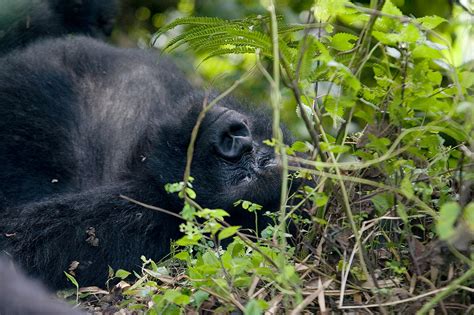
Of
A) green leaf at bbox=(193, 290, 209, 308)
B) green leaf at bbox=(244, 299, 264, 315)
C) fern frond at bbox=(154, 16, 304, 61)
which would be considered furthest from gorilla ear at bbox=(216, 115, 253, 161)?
green leaf at bbox=(244, 299, 264, 315)

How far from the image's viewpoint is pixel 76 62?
2.52 m

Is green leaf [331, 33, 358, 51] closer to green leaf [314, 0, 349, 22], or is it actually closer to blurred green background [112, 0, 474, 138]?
green leaf [314, 0, 349, 22]

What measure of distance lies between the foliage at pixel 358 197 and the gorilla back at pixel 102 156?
18.1 inches

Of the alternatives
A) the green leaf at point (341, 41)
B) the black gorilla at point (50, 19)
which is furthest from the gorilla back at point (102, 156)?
the green leaf at point (341, 41)

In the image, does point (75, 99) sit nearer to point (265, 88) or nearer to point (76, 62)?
point (76, 62)

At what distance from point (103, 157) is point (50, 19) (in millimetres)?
670

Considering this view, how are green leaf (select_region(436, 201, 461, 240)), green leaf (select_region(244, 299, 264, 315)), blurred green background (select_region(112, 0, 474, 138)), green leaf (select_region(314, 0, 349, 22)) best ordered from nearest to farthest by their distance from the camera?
green leaf (select_region(436, 201, 461, 240)) → green leaf (select_region(244, 299, 264, 315)) → green leaf (select_region(314, 0, 349, 22)) → blurred green background (select_region(112, 0, 474, 138))

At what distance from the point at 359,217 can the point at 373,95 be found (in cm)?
23

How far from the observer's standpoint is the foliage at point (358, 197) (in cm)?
131

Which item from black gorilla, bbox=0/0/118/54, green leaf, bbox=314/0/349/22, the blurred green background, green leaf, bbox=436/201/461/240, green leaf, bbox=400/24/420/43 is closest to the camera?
green leaf, bbox=436/201/461/240

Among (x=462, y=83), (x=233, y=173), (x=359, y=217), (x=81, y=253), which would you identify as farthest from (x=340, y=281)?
(x=81, y=253)

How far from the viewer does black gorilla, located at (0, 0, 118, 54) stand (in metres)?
2.60

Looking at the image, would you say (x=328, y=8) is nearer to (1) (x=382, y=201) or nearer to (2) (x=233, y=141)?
(1) (x=382, y=201)

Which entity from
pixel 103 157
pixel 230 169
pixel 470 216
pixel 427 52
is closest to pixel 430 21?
pixel 427 52
